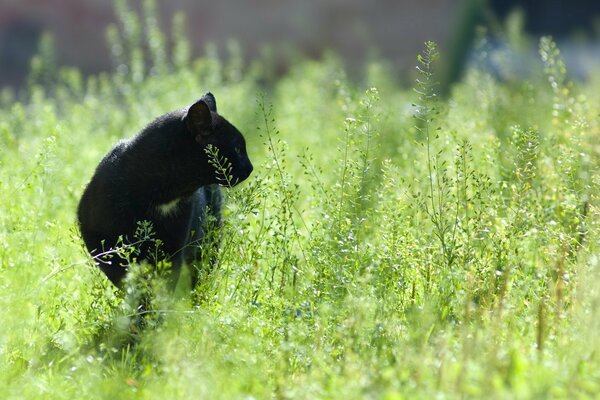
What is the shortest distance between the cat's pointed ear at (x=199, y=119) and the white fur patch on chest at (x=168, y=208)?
0.31 m

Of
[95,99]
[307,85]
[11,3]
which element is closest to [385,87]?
[307,85]

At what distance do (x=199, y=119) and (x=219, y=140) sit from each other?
0.17 m

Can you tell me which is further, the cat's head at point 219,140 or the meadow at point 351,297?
the cat's head at point 219,140

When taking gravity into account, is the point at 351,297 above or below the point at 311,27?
above

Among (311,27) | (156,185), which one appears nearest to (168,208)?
(156,185)

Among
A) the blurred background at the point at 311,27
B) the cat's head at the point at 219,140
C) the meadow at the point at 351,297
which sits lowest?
the blurred background at the point at 311,27

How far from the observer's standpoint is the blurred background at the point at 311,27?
414 inches

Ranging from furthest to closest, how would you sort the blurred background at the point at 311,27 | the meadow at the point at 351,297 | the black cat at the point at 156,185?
the blurred background at the point at 311,27 → the black cat at the point at 156,185 → the meadow at the point at 351,297

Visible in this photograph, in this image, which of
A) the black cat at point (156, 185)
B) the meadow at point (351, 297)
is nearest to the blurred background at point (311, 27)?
the meadow at point (351, 297)

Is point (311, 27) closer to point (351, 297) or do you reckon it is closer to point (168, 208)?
point (168, 208)

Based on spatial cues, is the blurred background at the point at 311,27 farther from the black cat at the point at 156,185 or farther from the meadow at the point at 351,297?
the black cat at the point at 156,185

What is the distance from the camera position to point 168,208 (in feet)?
12.8

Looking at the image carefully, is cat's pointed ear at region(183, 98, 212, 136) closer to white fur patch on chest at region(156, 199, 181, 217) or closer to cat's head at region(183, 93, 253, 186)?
cat's head at region(183, 93, 253, 186)

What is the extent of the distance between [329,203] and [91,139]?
2.82 meters
